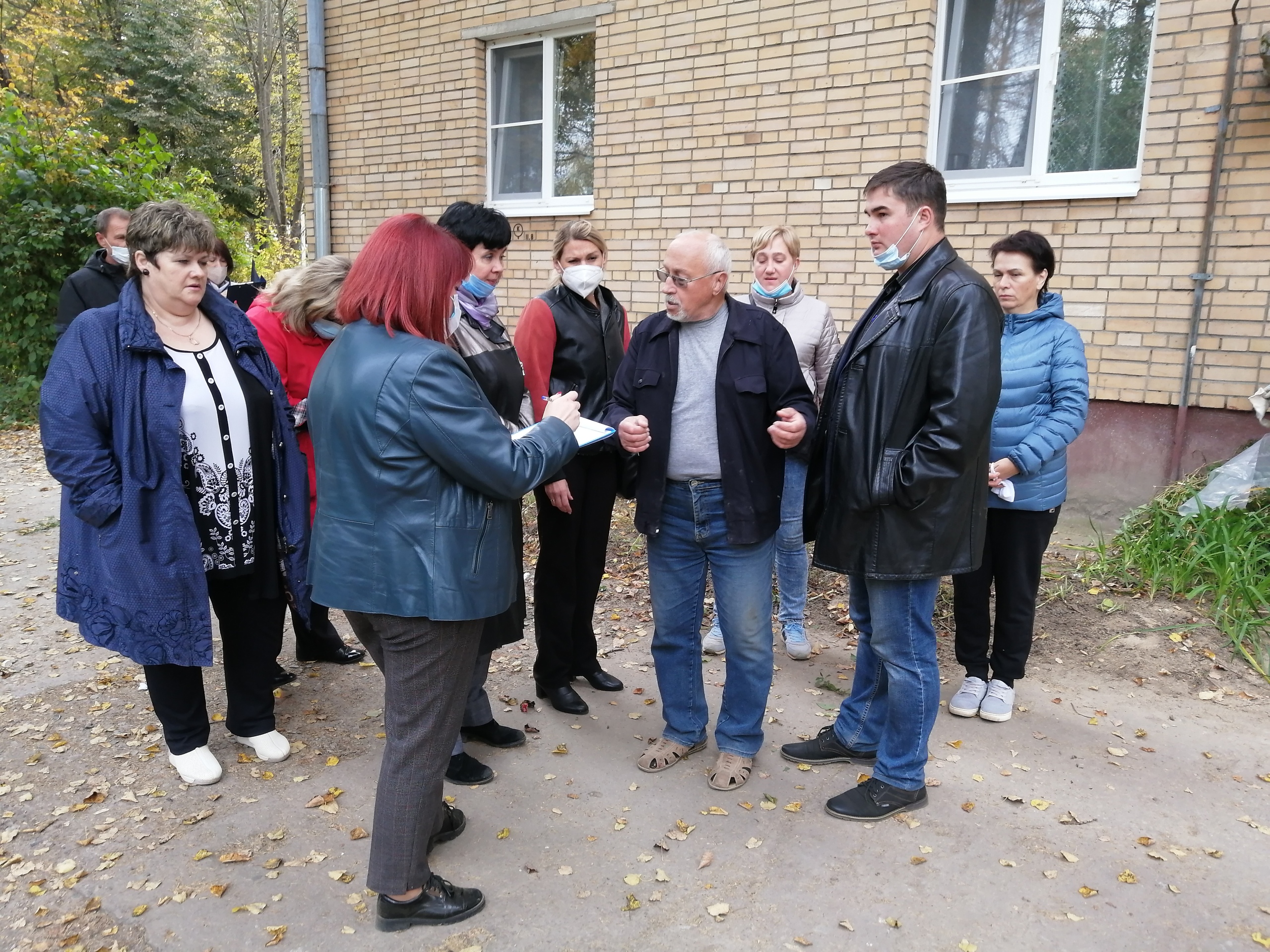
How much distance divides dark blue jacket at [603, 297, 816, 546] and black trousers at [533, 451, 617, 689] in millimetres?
505

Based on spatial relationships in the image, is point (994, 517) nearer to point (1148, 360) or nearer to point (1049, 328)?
point (1049, 328)

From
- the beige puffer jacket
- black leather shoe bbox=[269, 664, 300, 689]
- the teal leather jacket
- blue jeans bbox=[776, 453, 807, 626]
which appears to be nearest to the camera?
the teal leather jacket

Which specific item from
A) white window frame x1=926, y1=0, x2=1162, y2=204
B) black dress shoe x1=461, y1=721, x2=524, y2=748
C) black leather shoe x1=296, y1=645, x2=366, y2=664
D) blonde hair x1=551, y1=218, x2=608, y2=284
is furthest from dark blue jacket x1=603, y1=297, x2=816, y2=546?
white window frame x1=926, y1=0, x2=1162, y2=204

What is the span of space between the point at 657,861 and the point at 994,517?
6.44 ft

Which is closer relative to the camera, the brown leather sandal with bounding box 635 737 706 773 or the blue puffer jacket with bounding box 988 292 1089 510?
the brown leather sandal with bounding box 635 737 706 773

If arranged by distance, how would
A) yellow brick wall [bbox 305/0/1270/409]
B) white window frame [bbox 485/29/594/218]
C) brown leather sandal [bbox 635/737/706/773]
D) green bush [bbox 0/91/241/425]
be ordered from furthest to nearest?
green bush [bbox 0/91/241/425] → white window frame [bbox 485/29/594/218] → yellow brick wall [bbox 305/0/1270/409] → brown leather sandal [bbox 635/737/706/773]

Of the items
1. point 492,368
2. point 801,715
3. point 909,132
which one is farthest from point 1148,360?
point 492,368

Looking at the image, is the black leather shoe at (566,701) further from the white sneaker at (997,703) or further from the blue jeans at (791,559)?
the white sneaker at (997,703)

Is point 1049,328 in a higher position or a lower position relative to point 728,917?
higher

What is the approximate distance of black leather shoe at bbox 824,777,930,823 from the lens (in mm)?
3148

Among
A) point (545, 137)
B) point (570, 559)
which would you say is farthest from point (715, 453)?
point (545, 137)

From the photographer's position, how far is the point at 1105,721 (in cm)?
389

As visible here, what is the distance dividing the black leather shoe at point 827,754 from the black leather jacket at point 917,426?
85 centimetres

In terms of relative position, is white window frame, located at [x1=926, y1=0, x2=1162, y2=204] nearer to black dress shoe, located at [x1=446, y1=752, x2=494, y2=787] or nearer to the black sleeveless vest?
the black sleeveless vest
